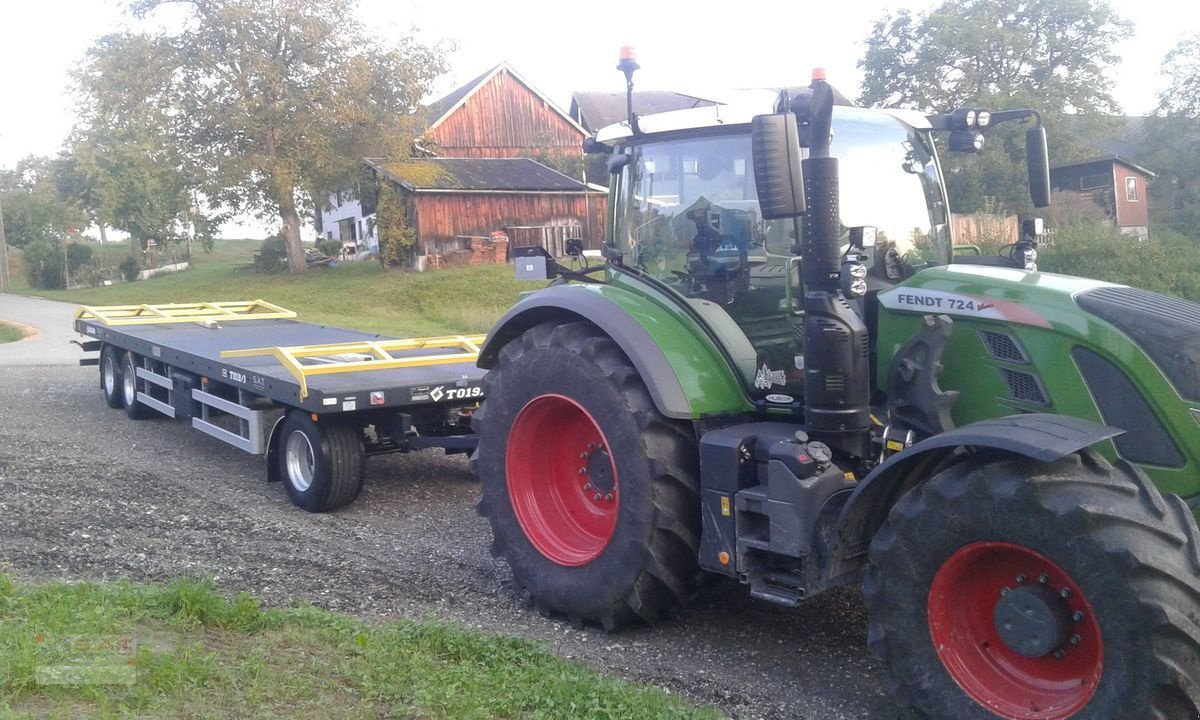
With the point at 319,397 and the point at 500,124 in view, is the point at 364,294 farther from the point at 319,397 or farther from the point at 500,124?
the point at 319,397

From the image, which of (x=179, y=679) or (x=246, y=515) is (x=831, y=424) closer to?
(x=179, y=679)

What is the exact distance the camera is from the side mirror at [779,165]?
3859 mm

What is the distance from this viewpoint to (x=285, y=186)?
3058 cm

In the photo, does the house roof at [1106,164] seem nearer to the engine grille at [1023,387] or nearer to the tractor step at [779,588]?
the engine grille at [1023,387]

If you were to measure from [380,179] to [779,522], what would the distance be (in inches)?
1260

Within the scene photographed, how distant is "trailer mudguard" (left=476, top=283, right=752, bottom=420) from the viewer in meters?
4.67

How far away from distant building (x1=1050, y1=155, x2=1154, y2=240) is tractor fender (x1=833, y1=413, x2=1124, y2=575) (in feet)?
95.1

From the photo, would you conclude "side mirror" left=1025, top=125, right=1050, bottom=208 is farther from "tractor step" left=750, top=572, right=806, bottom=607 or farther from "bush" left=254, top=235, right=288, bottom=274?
"bush" left=254, top=235, right=288, bottom=274

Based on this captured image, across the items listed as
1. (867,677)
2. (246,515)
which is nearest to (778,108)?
(867,677)

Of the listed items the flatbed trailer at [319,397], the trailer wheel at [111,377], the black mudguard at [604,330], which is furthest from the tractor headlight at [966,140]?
the trailer wheel at [111,377]

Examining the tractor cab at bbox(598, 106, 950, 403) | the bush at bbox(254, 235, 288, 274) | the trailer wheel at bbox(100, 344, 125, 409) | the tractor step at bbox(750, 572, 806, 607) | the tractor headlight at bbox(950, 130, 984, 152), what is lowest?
the tractor step at bbox(750, 572, 806, 607)

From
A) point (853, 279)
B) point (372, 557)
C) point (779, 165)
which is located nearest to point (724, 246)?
point (853, 279)

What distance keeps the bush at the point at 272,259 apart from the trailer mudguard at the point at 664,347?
3440cm

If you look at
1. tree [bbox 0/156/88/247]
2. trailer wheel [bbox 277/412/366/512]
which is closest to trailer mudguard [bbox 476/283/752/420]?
trailer wheel [bbox 277/412/366/512]
